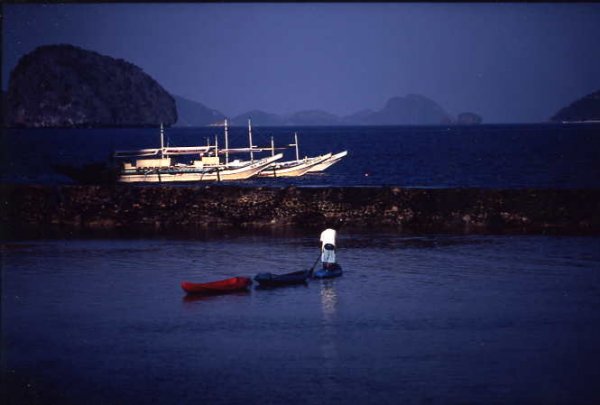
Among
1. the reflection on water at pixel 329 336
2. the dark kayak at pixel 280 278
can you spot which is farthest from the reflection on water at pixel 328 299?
the dark kayak at pixel 280 278

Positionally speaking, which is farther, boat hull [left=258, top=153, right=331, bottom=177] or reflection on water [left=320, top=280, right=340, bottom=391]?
boat hull [left=258, top=153, right=331, bottom=177]

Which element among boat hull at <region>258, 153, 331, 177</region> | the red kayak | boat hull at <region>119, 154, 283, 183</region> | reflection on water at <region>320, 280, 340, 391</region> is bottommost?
reflection on water at <region>320, 280, 340, 391</region>

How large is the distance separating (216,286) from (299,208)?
12591 millimetres

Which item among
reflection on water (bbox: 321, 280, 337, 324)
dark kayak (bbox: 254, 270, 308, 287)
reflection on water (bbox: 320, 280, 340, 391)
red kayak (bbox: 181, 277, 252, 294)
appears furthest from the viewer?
dark kayak (bbox: 254, 270, 308, 287)

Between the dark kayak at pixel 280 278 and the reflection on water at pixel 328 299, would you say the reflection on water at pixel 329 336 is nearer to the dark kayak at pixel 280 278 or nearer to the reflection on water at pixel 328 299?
the reflection on water at pixel 328 299

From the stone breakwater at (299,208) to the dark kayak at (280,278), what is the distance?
1021 cm

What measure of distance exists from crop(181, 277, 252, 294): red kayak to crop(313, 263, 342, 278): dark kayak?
7.30 ft

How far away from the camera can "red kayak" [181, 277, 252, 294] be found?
62.6ft

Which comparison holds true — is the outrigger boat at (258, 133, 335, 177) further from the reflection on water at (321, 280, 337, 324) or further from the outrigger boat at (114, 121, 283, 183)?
the reflection on water at (321, 280, 337, 324)

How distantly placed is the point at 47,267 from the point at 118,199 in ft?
34.1

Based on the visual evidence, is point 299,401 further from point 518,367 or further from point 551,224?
point 551,224

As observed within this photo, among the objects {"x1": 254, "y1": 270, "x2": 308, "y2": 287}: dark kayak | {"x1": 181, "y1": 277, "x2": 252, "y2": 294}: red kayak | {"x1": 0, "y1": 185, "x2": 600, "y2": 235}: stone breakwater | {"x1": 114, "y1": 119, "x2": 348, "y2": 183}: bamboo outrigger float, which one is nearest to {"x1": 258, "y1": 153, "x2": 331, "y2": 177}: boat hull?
{"x1": 114, "y1": 119, "x2": 348, "y2": 183}: bamboo outrigger float

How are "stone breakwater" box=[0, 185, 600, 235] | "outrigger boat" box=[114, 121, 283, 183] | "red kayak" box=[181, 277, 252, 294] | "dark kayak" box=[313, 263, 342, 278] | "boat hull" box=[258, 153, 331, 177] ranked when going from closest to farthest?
"red kayak" box=[181, 277, 252, 294]
"dark kayak" box=[313, 263, 342, 278]
"stone breakwater" box=[0, 185, 600, 235]
"outrigger boat" box=[114, 121, 283, 183]
"boat hull" box=[258, 153, 331, 177]

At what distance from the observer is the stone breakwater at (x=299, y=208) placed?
101 ft
